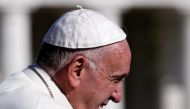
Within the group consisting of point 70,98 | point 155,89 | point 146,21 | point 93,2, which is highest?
point 70,98

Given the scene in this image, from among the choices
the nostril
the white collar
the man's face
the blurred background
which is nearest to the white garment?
the white collar

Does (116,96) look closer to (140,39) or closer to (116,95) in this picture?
(116,95)

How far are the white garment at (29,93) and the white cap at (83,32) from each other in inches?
7.9

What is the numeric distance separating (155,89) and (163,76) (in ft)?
3.72

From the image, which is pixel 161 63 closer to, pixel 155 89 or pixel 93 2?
pixel 155 89

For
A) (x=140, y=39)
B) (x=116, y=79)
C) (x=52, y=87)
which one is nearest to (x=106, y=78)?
(x=116, y=79)

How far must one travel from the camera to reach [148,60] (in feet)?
137

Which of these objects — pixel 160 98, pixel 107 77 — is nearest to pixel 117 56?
pixel 107 77

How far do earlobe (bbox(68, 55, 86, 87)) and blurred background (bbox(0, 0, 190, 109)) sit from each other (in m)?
24.8

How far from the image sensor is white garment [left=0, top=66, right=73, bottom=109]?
16.5 feet

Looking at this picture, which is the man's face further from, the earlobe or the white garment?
the white garment

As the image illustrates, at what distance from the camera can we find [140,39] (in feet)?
134

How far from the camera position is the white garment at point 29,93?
5023mm

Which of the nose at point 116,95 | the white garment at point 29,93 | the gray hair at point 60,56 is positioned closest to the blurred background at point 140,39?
the nose at point 116,95
